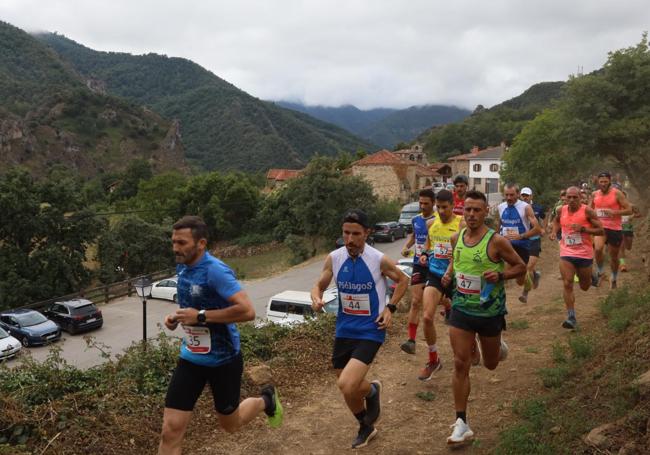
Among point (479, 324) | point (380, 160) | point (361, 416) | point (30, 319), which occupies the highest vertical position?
point (380, 160)

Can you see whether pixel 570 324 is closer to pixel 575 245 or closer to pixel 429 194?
pixel 575 245

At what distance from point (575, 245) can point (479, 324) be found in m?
3.39

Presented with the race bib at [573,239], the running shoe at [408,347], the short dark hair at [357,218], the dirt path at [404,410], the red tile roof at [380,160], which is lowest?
the dirt path at [404,410]

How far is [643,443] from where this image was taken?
3.14 meters

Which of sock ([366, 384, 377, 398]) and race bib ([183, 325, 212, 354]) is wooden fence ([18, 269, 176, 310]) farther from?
race bib ([183, 325, 212, 354])

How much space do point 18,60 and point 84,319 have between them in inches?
5750

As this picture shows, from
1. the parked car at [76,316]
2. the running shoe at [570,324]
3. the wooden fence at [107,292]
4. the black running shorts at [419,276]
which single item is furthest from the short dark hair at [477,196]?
the wooden fence at [107,292]

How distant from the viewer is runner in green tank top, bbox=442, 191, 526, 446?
436cm

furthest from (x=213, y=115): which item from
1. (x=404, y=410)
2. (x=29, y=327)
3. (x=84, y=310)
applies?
(x=404, y=410)

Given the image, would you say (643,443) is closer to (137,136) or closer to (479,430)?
(479,430)

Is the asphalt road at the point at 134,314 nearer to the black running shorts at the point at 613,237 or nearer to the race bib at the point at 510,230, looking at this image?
the race bib at the point at 510,230

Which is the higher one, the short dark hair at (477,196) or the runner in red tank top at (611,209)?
the short dark hair at (477,196)

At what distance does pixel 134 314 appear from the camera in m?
26.1

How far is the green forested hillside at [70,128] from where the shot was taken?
95188mm
